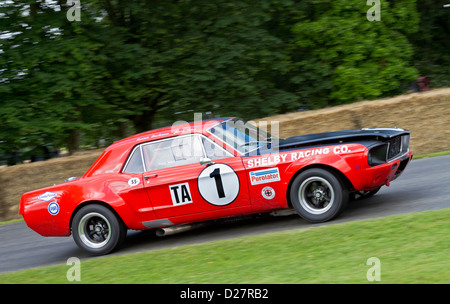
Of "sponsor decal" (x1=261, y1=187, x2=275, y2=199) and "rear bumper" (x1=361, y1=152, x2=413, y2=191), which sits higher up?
"rear bumper" (x1=361, y1=152, x2=413, y2=191)

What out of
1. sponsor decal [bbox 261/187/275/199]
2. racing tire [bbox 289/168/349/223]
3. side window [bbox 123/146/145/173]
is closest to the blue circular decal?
side window [bbox 123/146/145/173]

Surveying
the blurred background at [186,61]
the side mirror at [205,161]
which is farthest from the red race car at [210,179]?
the blurred background at [186,61]

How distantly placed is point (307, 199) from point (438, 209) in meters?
1.57

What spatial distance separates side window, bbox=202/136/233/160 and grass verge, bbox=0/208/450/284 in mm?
1148

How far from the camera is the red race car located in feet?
21.8

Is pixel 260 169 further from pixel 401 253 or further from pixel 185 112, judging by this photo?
pixel 185 112

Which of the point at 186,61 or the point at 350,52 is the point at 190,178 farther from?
the point at 350,52

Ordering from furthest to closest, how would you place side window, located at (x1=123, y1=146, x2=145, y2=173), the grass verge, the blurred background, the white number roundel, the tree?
the tree
the blurred background
side window, located at (x1=123, y1=146, x2=145, y2=173)
the white number roundel
the grass verge

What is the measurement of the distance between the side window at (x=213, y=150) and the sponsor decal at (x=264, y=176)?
492 mm

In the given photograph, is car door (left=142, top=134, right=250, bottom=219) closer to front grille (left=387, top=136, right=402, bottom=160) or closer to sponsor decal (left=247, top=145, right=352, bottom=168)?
sponsor decal (left=247, top=145, right=352, bottom=168)

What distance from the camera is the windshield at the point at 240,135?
721cm

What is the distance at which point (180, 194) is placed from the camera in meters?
7.16

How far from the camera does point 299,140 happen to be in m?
7.18
